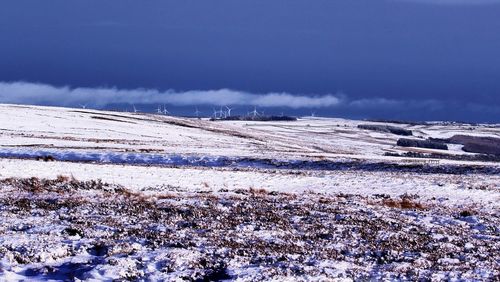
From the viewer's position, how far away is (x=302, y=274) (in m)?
16.6

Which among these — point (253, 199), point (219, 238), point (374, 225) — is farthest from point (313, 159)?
point (219, 238)

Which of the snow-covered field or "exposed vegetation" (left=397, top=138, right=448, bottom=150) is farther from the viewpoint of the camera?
"exposed vegetation" (left=397, top=138, right=448, bottom=150)

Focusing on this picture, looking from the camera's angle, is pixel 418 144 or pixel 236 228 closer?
pixel 236 228

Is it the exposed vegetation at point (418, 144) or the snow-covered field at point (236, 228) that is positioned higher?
the snow-covered field at point (236, 228)

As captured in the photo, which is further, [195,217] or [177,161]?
[177,161]

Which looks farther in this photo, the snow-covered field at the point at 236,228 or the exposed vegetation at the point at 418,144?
the exposed vegetation at the point at 418,144

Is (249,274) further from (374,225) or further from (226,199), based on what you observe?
(226,199)

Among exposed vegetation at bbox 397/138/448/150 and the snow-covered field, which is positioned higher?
the snow-covered field

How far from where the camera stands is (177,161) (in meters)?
55.4

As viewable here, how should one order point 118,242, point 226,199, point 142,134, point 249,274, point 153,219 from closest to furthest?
1. point 249,274
2. point 118,242
3. point 153,219
4. point 226,199
5. point 142,134

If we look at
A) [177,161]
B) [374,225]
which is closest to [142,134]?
[177,161]

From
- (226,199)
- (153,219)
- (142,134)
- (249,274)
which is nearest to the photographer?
(249,274)

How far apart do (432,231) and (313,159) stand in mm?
35498

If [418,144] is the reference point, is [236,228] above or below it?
above
